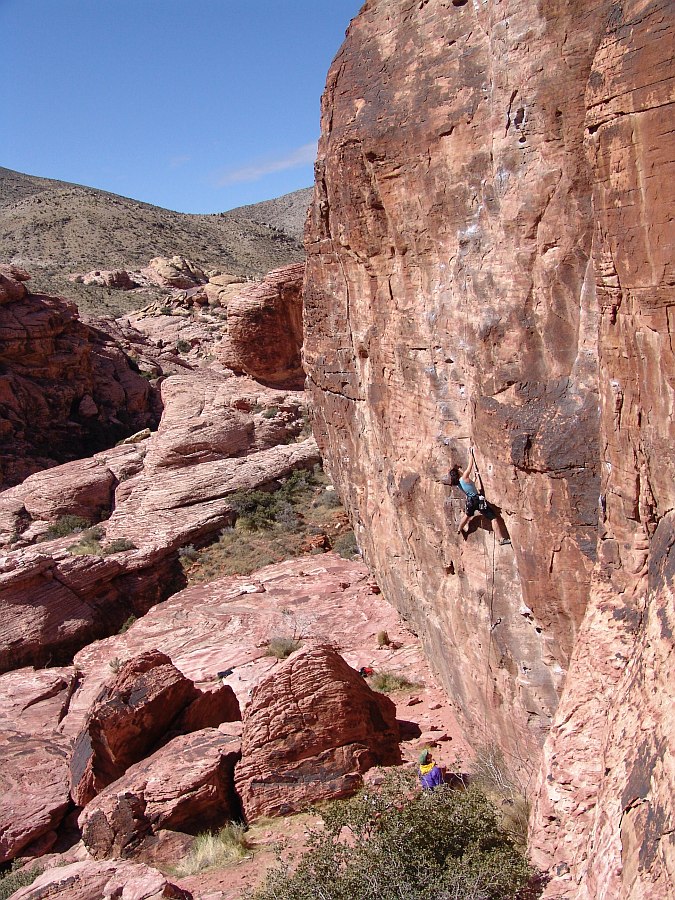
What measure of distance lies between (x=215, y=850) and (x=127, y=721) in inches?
109

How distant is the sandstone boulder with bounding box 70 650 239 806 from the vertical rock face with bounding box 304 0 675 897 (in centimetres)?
395

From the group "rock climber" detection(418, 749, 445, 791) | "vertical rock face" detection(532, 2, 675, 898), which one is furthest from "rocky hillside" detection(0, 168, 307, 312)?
"vertical rock face" detection(532, 2, 675, 898)

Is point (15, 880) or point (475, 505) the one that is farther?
point (15, 880)

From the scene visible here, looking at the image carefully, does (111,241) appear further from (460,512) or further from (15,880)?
(460,512)

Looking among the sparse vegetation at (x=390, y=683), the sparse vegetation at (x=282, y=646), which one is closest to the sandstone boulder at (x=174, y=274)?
the sparse vegetation at (x=282, y=646)

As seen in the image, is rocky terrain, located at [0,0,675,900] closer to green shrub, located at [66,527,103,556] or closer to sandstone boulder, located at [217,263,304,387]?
green shrub, located at [66,527,103,556]

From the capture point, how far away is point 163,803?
346 inches

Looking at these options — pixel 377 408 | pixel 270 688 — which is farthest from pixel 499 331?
pixel 270 688

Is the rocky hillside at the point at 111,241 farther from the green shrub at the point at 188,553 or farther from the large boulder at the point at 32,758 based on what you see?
the large boulder at the point at 32,758

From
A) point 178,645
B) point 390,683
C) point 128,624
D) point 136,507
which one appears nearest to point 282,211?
point 136,507

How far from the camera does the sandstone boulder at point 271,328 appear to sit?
914 inches

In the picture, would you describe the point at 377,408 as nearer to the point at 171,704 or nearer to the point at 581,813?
the point at 171,704

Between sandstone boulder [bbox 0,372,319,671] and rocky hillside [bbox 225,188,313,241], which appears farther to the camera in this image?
rocky hillside [bbox 225,188,313,241]

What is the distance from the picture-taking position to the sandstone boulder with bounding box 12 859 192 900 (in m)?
6.70
